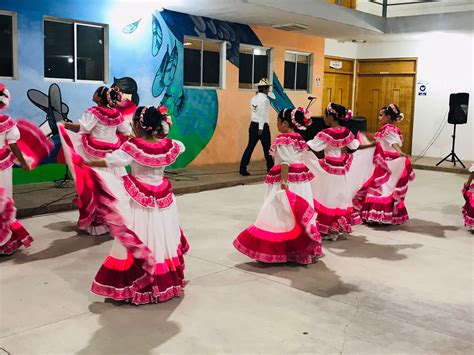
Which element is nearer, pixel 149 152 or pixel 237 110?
pixel 149 152

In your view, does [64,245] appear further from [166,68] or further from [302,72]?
[302,72]

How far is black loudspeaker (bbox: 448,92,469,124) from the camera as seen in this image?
42.6ft

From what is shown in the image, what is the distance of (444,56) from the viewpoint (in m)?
14.3

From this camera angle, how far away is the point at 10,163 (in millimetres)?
5297

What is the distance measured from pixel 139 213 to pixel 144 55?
21.7 ft

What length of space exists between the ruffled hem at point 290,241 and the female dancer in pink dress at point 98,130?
1775mm

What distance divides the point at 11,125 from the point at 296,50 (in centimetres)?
957

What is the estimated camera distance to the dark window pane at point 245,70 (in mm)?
12359

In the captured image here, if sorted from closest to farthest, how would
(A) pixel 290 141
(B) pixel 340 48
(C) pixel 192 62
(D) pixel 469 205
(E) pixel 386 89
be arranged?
(A) pixel 290 141, (D) pixel 469 205, (C) pixel 192 62, (B) pixel 340 48, (E) pixel 386 89

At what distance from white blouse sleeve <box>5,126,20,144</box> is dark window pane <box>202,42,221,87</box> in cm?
660

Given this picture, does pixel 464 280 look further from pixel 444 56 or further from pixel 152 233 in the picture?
pixel 444 56

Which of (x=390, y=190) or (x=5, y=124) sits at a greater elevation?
(x=5, y=124)

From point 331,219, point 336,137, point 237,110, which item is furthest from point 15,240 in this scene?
point 237,110

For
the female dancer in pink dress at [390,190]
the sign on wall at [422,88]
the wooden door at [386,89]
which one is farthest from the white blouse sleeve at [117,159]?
the wooden door at [386,89]
